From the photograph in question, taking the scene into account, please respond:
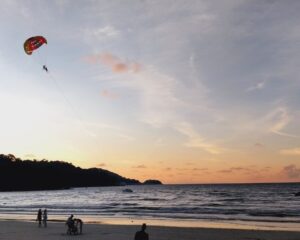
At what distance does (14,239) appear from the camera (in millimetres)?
24672

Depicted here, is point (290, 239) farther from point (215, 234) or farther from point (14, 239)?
point (14, 239)

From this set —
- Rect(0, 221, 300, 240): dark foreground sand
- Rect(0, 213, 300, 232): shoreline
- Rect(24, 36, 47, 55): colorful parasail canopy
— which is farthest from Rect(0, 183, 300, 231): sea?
Rect(24, 36, 47, 55): colorful parasail canopy

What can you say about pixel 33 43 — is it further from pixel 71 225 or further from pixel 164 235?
pixel 164 235

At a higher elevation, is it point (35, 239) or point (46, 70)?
point (46, 70)

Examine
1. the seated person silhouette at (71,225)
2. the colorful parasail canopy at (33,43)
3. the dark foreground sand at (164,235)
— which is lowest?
the dark foreground sand at (164,235)

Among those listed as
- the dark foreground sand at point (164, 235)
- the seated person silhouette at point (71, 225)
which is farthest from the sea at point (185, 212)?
the seated person silhouette at point (71, 225)

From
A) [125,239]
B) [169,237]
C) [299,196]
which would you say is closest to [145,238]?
[125,239]

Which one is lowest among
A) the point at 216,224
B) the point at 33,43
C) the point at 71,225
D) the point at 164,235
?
the point at 164,235

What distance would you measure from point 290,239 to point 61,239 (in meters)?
13.6

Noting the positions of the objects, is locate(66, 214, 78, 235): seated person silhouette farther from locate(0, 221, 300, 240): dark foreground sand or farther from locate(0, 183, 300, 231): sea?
locate(0, 183, 300, 231): sea

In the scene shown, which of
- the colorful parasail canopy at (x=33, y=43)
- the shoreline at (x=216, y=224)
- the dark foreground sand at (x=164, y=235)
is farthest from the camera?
the shoreline at (x=216, y=224)

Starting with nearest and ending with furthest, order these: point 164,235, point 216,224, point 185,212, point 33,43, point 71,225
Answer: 1. point 71,225
2. point 164,235
3. point 33,43
4. point 216,224
5. point 185,212

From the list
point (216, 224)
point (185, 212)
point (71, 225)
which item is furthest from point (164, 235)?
point (185, 212)

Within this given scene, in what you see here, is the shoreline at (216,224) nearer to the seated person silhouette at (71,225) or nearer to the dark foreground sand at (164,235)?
the dark foreground sand at (164,235)
